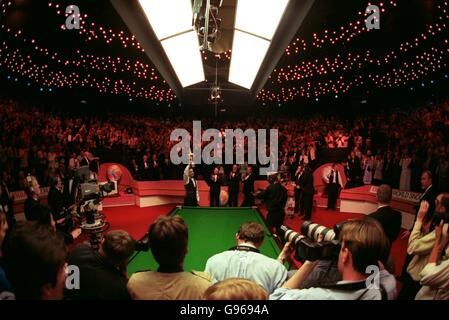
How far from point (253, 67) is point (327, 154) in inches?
310

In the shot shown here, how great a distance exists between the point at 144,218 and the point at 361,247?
8193mm

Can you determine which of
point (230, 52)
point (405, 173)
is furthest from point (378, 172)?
point (230, 52)

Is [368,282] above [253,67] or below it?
below

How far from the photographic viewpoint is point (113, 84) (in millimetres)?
13023

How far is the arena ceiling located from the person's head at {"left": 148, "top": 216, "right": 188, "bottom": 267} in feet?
10.0

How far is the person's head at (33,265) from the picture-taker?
1484mm

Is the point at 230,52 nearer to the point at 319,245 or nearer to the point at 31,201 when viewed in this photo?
the point at 31,201

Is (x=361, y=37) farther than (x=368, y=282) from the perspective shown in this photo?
Yes

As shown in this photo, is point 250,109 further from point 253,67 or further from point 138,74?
point 253,67

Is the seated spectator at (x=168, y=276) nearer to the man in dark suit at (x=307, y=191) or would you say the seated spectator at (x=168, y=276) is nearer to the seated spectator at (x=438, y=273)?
the seated spectator at (x=438, y=273)

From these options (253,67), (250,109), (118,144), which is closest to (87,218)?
(253,67)

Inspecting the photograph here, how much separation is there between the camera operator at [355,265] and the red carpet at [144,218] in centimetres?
582

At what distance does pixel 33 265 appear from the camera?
1.50 meters

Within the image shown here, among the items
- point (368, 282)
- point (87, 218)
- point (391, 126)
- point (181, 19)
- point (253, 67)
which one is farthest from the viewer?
point (391, 126)
